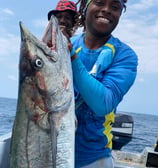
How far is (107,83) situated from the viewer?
228 cm

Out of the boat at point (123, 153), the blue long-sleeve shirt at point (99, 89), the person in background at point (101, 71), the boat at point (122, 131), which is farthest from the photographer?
the boat at point (122, 131)

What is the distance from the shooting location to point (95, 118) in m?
2.56

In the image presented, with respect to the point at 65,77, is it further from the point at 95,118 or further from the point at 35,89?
the point at 95,118

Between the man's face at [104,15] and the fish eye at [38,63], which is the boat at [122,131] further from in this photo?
the fish eye at [38,63]

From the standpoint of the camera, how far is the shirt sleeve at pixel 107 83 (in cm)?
215

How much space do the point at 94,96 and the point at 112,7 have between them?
0.76m

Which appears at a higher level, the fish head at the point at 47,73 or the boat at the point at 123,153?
the fish head at the point at 47,73

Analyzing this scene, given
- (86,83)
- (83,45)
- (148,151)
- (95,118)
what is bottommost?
(148,151)

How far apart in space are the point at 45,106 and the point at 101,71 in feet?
1.99

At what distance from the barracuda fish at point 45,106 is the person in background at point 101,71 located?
275mm

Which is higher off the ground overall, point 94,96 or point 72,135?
point 94,96

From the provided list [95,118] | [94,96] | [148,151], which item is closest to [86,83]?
[94,96]

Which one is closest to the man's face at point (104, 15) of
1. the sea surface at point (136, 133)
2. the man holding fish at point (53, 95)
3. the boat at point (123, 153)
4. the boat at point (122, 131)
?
the man holding fish at point (53, 95)

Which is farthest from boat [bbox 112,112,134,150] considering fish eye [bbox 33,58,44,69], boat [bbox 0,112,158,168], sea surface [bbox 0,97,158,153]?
fish eye [bbox 33,58,44,69]
